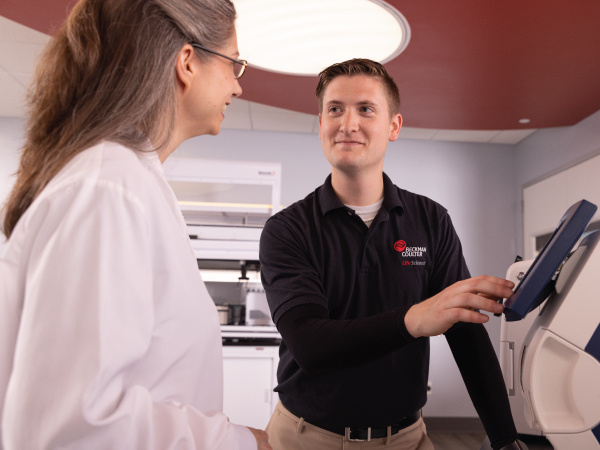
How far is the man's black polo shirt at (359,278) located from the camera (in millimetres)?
1219

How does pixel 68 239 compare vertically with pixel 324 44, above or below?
below

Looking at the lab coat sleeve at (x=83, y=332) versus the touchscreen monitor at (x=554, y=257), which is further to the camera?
the touchscreen monitor at (x=554, y=257)

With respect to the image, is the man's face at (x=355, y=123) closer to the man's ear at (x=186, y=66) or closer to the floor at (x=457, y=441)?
the man's ear at (x=186, y=66)

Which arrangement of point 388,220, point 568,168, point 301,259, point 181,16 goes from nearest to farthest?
point 181,16
point 301,259
point 388,220
point 568,168

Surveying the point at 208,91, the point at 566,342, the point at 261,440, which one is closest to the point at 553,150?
the point at 566,342

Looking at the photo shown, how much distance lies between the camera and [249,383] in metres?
3.94

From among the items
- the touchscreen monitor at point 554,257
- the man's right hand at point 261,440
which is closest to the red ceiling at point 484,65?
the touchscreen monitor at point 554,257

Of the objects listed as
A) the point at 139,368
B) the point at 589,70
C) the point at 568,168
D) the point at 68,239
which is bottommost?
the point at 139,368

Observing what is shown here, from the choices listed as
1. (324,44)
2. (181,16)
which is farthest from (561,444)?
(324,44)

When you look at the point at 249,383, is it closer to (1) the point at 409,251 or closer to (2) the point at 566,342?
(1) the point at 409,251

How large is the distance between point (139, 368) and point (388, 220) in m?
0.89

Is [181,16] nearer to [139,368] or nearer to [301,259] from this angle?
[139,368]

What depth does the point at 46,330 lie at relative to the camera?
1.70ft

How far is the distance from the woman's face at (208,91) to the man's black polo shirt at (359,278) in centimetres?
46
